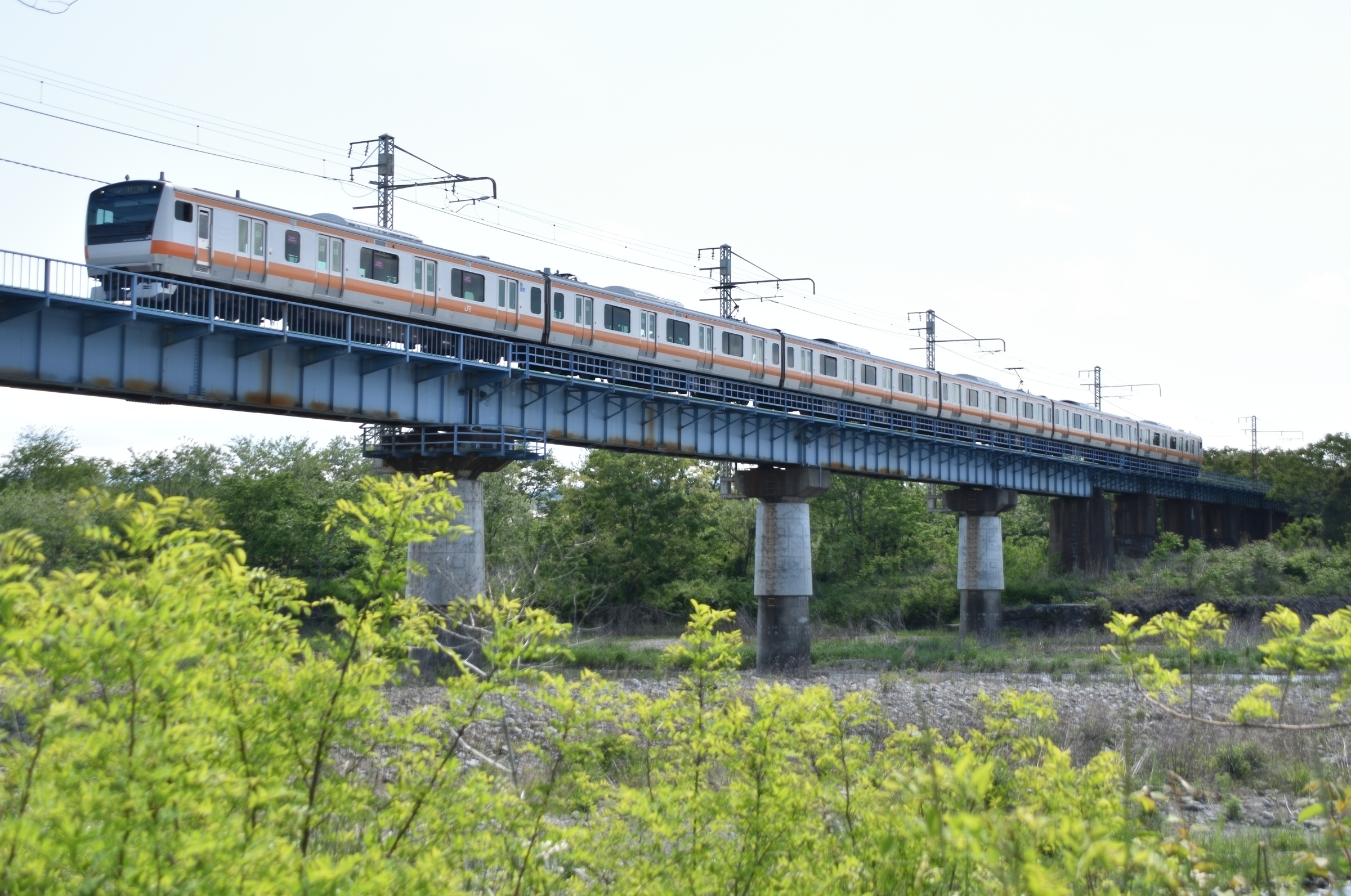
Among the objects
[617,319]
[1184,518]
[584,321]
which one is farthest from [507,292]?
[1184,518]

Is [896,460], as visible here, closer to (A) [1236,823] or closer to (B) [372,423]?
(B) [372,423]

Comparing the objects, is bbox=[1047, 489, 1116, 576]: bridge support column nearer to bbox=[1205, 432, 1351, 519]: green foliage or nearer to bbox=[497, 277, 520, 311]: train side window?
bbox=[1205, 432, 1351, 519]: green foliage

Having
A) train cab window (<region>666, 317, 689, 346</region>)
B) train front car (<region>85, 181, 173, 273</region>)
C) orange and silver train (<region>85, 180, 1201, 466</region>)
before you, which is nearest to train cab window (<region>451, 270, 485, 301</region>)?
orange and silver train (<region>85, 180, 1201, 466</region>)

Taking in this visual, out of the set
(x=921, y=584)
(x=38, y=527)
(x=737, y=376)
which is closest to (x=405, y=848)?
(x=737, y=376)

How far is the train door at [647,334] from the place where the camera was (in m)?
33.3

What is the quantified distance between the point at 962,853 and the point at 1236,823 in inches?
601

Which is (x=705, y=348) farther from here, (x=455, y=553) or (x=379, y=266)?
(x=379, y=266)

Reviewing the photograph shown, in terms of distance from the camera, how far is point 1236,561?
5634cm

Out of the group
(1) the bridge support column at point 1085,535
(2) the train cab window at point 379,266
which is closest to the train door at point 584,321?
(2) the train cab window at point 379,266

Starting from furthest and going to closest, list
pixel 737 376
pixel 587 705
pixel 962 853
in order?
1. pixel 737 376
2. pixel 587 705
3. pixel 962 853

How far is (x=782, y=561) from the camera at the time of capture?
127 ft

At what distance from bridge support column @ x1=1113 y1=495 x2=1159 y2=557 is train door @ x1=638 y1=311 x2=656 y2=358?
135 feet

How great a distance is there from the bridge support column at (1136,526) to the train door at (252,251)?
2105 inches

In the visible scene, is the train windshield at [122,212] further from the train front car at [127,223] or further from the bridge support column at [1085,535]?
the bridge support column at [1085,535]
